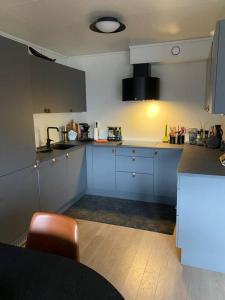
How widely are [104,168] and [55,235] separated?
8.00ft

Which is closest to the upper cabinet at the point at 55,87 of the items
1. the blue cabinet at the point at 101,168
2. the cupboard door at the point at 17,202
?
the blue cabinet at the point at 101,168

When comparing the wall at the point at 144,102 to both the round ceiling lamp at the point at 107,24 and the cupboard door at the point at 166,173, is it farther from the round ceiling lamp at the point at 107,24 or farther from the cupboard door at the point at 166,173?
the round ceiling lamp at the point at 107,24

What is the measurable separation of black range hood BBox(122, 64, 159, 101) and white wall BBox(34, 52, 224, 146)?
0.74 feet

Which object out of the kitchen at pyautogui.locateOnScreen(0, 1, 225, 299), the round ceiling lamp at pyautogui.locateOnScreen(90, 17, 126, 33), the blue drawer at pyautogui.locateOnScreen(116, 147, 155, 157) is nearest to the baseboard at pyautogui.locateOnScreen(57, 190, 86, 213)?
the kitchen at pyautogui.locateOnScreen(0, 1, 225, 299)

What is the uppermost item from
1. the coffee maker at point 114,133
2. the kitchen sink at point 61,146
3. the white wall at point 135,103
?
the white wall at point 135,103

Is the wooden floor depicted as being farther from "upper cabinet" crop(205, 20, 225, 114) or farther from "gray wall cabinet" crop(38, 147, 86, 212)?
"upper cabinet" crop(205, 20, 225, 114)

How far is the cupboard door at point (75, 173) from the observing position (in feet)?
10.9

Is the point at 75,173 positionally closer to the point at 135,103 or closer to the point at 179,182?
the point at 135,103

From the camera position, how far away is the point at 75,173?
3.49m

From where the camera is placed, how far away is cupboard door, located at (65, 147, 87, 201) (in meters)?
3.31

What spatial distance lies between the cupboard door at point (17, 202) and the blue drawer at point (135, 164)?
4.68 ft

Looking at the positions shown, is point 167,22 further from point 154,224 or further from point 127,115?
point 154,224

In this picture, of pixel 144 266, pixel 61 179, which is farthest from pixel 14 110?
pixel 144 266

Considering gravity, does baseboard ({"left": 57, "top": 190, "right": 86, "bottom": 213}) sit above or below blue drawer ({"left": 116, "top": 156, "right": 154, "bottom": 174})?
below
